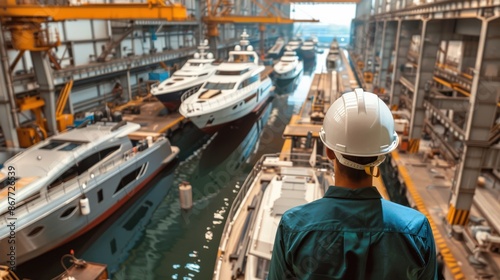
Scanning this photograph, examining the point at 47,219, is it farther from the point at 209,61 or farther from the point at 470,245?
the point at 209,61

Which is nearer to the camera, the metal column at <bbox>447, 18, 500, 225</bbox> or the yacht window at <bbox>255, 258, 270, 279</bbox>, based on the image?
the yacht window at <bbox>255, 258, 270, 279</bbox>

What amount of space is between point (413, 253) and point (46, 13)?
1654 centimetres

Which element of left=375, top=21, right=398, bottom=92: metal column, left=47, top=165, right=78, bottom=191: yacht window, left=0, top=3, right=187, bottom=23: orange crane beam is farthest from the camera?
left=375, top=21, right=398, bottom=92: metal column

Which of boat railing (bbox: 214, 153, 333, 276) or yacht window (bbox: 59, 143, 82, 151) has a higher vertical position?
yacht window (bbox: 59, 143, 82, 151)

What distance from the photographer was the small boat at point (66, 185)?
9109mm

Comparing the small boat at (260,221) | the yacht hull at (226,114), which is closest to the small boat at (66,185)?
the small boat at (260,221)

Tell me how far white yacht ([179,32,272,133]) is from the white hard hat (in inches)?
665

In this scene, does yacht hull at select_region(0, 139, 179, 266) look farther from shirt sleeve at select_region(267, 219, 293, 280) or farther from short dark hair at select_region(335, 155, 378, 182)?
short dark hair at select_region(335, 155, 378, 182)

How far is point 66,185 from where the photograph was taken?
1064cm

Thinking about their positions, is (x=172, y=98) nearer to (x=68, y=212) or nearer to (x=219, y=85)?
(x=219, y=85)

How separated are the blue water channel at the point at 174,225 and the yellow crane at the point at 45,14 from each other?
6.75 metres

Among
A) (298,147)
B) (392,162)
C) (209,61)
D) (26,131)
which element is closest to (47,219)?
(26,131)

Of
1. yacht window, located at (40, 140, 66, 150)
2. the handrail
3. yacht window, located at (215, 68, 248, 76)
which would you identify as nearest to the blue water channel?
the handrail

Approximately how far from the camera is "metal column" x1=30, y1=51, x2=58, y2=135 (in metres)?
15.8
